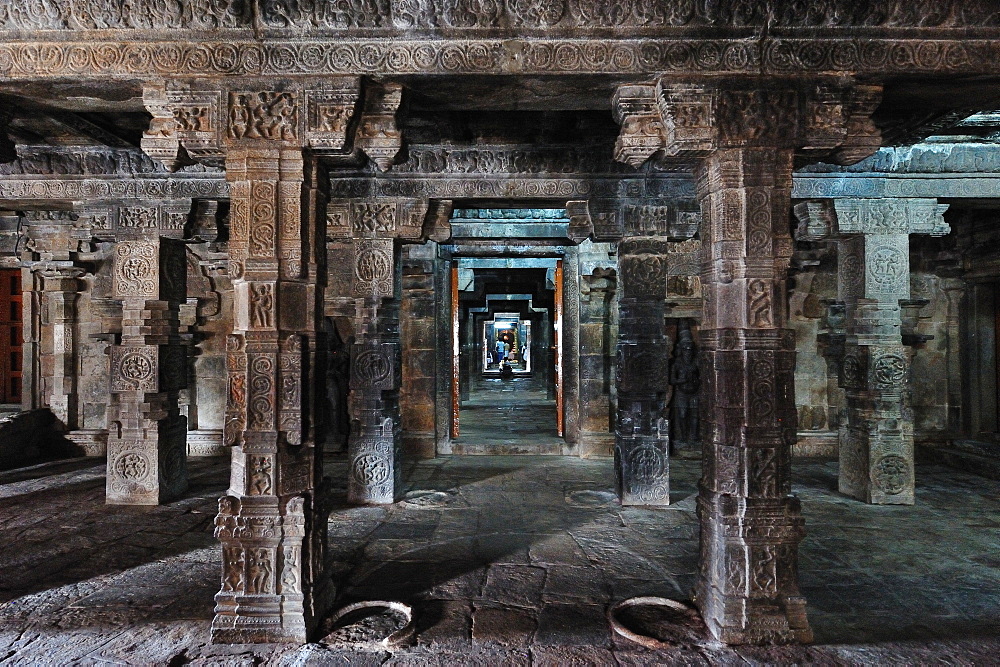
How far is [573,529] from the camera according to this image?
532 centimetres

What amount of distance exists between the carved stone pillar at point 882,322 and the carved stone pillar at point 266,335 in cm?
562

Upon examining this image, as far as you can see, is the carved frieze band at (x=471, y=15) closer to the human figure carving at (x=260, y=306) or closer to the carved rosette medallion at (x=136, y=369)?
the human figure carving at (x=260, y=306)

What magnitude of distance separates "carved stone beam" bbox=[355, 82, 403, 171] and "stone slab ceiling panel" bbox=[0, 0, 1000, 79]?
142mm

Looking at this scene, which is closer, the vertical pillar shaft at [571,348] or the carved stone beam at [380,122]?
the carved stone beam at [380,122]

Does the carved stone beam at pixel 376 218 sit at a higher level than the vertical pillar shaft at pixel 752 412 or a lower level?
higher

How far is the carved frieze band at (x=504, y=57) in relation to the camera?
10.5 ft

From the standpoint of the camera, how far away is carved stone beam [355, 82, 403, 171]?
3.37 meters

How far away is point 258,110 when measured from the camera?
10.7 feet

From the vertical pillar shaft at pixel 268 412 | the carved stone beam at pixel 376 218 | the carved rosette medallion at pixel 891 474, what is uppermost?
the carved stone beam at pixel 376 218

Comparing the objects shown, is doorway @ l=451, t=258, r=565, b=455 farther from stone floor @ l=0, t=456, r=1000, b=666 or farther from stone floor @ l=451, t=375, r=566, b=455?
stone floor @ l=0, t=456, r=1000, b=666

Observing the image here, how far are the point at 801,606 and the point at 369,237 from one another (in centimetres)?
513

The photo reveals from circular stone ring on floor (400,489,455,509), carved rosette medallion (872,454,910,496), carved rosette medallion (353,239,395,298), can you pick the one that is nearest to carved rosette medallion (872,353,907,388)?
carved rosette medallion (872,454,910,496)

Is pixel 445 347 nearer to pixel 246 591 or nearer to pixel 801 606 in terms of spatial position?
pixel 246 591

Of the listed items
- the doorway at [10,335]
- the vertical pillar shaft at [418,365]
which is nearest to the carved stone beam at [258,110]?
the vertical pillar shaft at [418,365]
